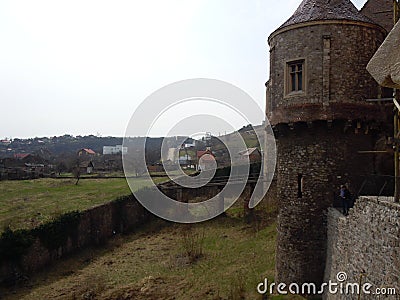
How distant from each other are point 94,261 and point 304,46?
49.1ft

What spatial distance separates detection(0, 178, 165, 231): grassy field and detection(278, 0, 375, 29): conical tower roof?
15433mm

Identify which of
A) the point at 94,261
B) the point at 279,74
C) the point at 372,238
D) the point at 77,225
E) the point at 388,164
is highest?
the point at 279,74

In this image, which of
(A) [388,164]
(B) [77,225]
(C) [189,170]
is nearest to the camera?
(A) [388,164]

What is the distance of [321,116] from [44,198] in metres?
20.6

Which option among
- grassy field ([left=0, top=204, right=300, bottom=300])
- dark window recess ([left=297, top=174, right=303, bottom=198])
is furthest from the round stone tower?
grassy field ([left=0, top=204, right=300, bottom=300])

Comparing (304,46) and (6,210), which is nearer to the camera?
(304,46)

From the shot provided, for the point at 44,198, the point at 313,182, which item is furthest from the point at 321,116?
the point at 44,198

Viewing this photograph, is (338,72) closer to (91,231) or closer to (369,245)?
(369,245)

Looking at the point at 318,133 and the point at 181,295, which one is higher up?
the point at 318,133

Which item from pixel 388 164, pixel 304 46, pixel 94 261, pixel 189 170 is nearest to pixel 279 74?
pixel 304 46

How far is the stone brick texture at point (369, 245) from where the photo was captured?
23.9ft

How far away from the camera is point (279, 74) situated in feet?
42.4

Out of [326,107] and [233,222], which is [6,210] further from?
[326,107]

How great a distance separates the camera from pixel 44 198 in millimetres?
26156
